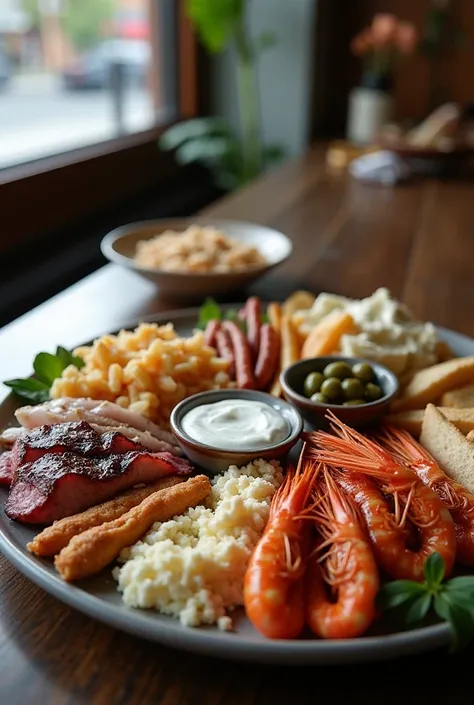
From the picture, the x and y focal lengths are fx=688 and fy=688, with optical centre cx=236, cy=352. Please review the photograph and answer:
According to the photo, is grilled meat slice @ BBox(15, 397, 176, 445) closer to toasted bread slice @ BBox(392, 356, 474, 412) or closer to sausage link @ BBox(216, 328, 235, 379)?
sausage link @ BBox(216, 328, 235, 379)

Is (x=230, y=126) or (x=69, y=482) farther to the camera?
(x=230, y=126)

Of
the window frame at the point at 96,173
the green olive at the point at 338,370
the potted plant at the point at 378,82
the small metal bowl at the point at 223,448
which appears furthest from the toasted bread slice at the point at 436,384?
the potted plant at the point at 378,82

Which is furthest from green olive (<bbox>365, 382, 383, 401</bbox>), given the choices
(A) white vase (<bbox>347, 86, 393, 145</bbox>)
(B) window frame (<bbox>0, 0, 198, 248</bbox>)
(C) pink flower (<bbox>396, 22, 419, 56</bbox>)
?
(C) pink flower (<bbox>396, 22, 419, 56</bbox>)

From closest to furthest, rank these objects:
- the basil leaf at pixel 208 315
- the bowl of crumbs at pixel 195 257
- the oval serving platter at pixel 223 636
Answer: the oval serving platter at pixel 223 636
the basil leaf at pixel 208 315
the bowl of crumbs at pixel 195 257

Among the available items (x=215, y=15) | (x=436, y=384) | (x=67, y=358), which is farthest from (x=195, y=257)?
(x=215, y=15)

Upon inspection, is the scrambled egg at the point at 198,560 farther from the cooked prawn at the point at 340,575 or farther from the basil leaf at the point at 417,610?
the basil leaf at the point at 417,610

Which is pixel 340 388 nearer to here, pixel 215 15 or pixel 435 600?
pixel 435 600

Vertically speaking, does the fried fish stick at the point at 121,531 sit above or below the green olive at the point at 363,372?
above
